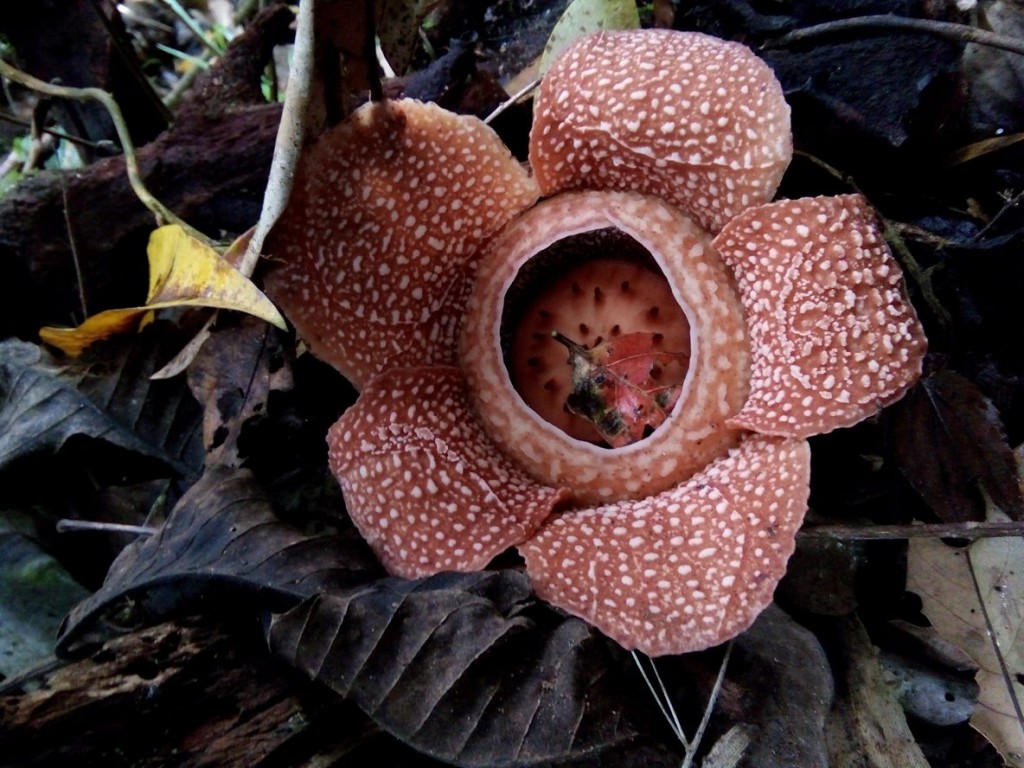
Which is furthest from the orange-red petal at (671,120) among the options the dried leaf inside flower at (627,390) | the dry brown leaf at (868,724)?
the dry brown leaf at (868,724)

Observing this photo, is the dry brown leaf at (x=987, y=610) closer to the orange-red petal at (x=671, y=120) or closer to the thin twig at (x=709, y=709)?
the thin twig at (x=709, y=709)

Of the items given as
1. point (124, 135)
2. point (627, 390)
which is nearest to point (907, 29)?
point (627, 390)

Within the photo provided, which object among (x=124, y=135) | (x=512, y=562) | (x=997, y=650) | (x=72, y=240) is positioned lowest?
(x=997, y=650)

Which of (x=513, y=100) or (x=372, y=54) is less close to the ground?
(x=372, y=54)

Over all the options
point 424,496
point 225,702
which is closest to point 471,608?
point 424,496

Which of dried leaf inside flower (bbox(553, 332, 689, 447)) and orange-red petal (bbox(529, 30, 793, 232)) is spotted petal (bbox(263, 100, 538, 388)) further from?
dried leaf inside flower (bbox(553, 332, 689, 447))

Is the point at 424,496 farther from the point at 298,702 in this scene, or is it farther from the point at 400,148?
the point at 400,148

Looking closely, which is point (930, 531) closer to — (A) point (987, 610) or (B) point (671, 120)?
(A) point (987, 610)
